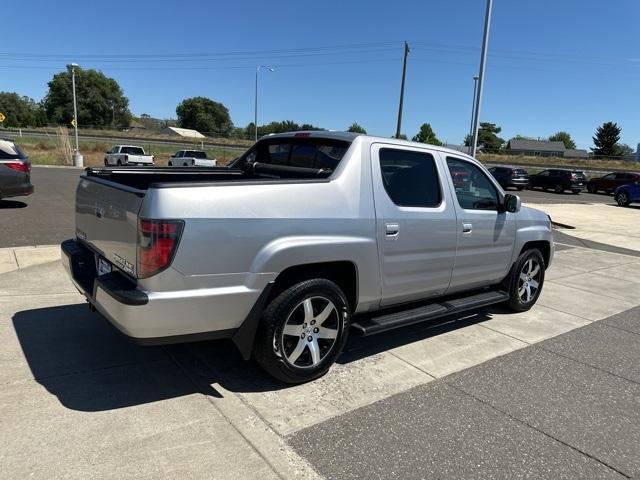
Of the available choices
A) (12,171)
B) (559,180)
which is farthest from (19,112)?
(12,171)

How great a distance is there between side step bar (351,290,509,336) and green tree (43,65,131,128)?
372 feet

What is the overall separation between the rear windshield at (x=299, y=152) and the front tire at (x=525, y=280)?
2646 millimetres

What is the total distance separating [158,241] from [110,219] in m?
0.73

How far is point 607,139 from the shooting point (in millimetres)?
104000

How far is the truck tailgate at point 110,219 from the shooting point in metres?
3.14

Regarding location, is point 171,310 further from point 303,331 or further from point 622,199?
point 622,199

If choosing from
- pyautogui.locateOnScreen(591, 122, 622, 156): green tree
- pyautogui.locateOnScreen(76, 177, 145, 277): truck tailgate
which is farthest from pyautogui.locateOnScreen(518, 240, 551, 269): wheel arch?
pyautogui.locateOnScreen(591, 122, 622, 156): green tree

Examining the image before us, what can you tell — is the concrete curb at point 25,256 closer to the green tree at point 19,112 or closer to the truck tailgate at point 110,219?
the truck tailgate at point 110,219

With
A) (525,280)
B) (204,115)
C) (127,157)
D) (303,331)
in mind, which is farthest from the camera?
(204,115)

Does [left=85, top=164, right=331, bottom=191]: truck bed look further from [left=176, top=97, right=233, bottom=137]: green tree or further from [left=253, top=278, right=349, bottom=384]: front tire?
[left=176, top=97, right=233, bottom=137]: green tree

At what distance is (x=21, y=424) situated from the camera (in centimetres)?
300

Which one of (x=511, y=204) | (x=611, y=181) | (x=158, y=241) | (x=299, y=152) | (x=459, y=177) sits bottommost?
(x=611, y=181)

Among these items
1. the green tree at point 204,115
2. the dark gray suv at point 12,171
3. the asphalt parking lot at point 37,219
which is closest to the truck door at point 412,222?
the asphalt parking lot at point 37,219

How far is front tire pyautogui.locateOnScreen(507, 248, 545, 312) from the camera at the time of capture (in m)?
5.57
